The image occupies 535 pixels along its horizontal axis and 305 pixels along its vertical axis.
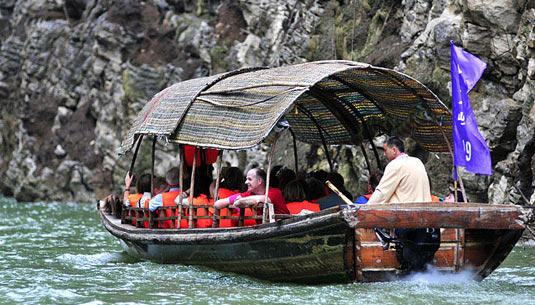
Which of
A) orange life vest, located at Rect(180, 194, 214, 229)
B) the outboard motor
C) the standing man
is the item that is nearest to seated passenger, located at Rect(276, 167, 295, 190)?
orange life vest, located at Rect(180, 194, 214, 229)

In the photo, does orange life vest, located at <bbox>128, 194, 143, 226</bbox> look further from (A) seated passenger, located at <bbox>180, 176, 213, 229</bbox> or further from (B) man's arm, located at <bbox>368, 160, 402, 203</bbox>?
(B) man's arm, located at <bbox>368, 160, 402, 203</bbox>

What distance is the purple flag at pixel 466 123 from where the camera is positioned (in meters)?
7.73

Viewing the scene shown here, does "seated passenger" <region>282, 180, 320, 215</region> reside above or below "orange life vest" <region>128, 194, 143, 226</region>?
above

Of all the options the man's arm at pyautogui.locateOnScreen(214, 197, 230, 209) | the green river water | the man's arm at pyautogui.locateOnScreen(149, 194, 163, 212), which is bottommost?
the green river water

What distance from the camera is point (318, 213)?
22.0ft

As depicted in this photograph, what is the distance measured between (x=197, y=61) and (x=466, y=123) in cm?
2581

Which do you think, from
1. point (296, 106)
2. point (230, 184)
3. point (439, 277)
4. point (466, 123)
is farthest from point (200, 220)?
point (466, 123)

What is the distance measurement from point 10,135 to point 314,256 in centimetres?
4078

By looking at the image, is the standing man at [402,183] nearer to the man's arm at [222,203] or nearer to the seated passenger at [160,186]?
the man's arm at [222,203]

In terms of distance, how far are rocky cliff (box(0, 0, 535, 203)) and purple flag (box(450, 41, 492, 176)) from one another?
5.38m

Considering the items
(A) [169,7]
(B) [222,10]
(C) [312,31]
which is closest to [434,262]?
(C) [312,31]

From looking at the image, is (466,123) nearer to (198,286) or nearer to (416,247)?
(416,247)

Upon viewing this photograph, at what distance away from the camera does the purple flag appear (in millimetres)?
7730

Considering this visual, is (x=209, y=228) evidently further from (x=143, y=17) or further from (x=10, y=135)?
(x=10, y=135)
